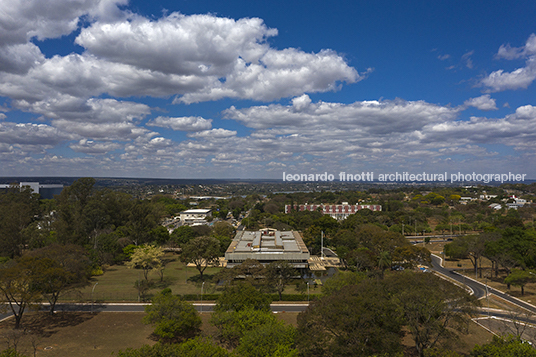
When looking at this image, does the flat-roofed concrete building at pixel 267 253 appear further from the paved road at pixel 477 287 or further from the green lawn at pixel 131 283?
the paved road at pixel 477 287

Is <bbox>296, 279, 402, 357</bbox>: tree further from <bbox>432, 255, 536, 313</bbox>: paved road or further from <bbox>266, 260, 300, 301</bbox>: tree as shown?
<bbox>432, 255, 536, 313</bbox>: paved road

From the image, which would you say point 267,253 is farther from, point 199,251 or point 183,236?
point 183,236

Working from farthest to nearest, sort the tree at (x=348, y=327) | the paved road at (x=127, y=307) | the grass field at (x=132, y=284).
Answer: the grass field at (x=132, y=284), the paved road at (x=127, y=307), the tree at (x=348, y=327)

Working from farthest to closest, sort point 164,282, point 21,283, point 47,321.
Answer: point 164,282, point 47,321, point 21,283

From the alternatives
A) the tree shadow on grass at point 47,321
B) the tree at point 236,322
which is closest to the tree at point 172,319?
the tree at point 236,322

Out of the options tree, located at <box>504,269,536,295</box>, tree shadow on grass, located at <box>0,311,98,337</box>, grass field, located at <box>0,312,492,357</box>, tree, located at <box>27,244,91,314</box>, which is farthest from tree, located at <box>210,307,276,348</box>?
tree, located at <box>504,269,536,295</box>

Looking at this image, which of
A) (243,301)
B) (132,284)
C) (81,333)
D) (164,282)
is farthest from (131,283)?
(243,301)
